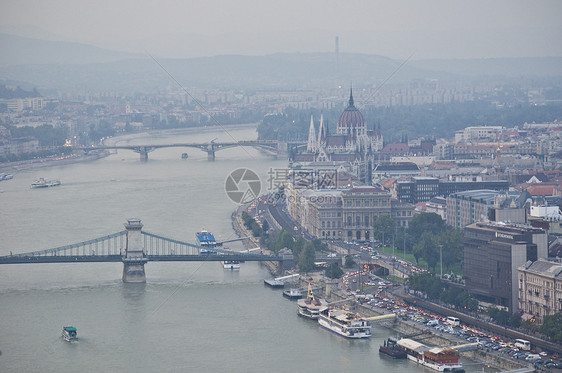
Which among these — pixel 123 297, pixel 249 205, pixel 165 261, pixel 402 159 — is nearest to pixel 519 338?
pixel 123 297

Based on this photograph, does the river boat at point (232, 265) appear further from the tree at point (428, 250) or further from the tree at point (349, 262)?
the tree at point (428, 250)

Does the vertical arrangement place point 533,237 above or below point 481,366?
above

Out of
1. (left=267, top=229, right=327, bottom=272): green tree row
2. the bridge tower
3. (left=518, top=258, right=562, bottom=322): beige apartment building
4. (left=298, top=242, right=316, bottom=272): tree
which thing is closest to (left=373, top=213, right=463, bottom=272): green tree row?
(left=267, top=229, right=327, bottom=272): green tree row

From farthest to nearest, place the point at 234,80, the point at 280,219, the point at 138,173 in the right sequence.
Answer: the point at 234,80
the point at 138,173
the point at 280,219

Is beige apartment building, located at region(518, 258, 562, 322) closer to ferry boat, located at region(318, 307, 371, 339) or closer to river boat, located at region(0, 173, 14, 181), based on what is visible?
ferry boat, located at region(318, 307, 371, 339)

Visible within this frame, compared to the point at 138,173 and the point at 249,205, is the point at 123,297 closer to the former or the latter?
the point at 249,205

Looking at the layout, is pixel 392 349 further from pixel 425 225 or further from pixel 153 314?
pixel 425 225

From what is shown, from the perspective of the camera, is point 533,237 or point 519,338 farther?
point 533,237
